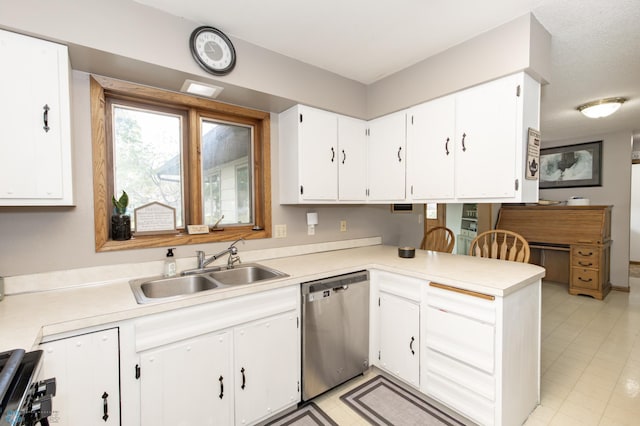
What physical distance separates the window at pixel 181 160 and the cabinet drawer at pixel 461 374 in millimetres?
1538

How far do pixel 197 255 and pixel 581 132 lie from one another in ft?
19.0

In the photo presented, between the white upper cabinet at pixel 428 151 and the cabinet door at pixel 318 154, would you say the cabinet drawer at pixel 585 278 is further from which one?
the cabinet door at pixel 318 154

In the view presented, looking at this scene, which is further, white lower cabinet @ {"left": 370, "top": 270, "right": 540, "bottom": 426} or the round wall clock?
the round wall clock

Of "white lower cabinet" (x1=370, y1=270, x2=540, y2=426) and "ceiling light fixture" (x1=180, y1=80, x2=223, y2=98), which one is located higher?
"ceiling light fixture" (x1=180, y1=80, x2=223, y2=98)

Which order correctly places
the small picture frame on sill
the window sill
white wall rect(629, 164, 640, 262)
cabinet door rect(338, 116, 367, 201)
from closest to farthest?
the window sill, the small picture frame on sill, cabinet door rect(338, 116, 367, 201), white wall rect(629, 164, 640, 262)

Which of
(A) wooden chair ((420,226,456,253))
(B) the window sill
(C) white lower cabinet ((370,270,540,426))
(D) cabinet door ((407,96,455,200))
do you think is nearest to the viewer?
(C) white lower cabinet ((370,270,540,426))

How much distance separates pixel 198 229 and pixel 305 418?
145 centimetres

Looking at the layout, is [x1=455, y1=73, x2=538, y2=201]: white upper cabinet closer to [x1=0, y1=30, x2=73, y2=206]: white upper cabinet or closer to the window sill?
the window sill

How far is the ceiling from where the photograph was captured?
5.56ft

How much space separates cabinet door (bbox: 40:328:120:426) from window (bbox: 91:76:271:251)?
725mm

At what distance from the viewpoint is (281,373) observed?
1.80 meters

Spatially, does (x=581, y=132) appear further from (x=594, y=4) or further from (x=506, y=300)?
(x=506, y=300)

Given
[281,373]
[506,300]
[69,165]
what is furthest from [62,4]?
[506,300]

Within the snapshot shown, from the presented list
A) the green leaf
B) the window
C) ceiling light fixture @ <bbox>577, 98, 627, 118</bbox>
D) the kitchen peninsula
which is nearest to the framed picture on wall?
ceiling light fixture @ <bbox>577, 98, 627, 118</bbox>
